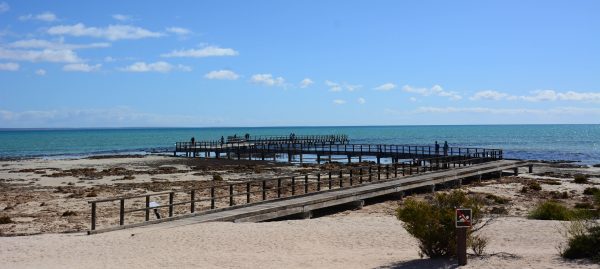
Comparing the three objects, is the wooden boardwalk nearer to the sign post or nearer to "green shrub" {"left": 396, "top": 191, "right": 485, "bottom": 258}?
"green shrub" {"left": 396, "top": 191, "right": 485, "bottom": 258}

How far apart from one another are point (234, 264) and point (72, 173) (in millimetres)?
40229

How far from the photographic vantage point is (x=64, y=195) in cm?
3300

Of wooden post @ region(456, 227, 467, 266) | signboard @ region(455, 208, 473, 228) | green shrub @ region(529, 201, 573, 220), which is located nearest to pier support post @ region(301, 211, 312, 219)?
green shrub @ region(529, 201, 573, 220)

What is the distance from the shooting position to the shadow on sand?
39.3 ft

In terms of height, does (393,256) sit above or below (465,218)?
below

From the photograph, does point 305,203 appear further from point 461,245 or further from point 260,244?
point 461,245

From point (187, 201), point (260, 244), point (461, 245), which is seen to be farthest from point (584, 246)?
point (187, 201)

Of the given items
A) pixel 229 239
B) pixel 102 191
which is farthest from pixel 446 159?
pixel 229 239

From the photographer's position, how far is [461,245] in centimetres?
1180

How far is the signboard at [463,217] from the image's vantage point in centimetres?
1142

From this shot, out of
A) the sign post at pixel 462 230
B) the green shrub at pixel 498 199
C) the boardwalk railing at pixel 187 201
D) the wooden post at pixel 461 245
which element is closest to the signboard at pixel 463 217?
the sign post at pixel 462 230

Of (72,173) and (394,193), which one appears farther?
(72,173)

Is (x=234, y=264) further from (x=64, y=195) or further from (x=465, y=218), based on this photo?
(x=64, y=195)

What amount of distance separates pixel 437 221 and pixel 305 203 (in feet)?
34.7
